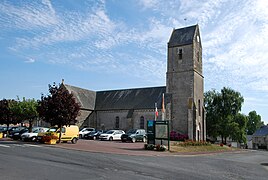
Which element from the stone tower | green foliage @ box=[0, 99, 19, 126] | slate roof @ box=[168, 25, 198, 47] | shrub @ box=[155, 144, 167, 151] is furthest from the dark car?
green foliage @ box=[0, 99, 19, 126]

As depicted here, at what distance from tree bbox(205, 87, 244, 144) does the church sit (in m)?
14.1

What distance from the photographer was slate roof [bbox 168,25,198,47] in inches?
1682

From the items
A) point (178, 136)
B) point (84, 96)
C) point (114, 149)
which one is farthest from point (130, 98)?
point (114, 149)

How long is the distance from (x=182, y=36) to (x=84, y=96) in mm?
20744

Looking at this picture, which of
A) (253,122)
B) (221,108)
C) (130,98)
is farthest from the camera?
(253,122)

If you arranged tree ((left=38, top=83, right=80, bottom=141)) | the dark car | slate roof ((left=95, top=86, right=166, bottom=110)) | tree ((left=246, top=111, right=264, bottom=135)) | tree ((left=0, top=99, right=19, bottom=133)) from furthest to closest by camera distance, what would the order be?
tree ((left=246, top=111, right=264, bottom=135)), slate roof ((left=95, top=86, right=166, bottom=110)), tree ((left=0, top=99, right=19, bottom=133)), the dark car, tree ((left=38, top=83, right=80, bottom=141))

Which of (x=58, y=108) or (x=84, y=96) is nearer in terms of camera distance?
(x=58, y=108)

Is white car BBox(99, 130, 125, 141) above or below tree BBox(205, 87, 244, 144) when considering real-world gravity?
below

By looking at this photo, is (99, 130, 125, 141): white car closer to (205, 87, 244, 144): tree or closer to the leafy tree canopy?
the leafy tree canopy

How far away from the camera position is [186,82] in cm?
4147

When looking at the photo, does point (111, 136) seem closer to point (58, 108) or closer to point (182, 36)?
point (58, 108)

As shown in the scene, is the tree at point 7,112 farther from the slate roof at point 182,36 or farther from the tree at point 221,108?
the tree at point 221,108

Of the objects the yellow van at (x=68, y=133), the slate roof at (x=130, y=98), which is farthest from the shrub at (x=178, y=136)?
the yellow van at (x=68, y=133)

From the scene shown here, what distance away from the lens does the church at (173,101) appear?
4066 centimetres
